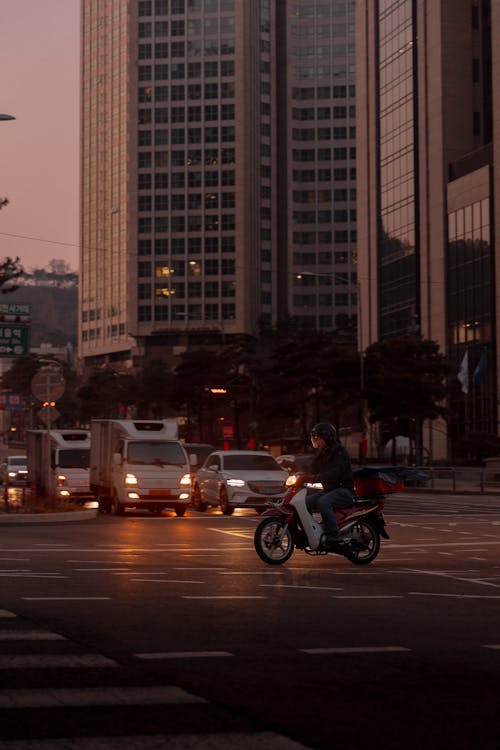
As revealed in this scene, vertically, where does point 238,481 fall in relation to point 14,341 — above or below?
below

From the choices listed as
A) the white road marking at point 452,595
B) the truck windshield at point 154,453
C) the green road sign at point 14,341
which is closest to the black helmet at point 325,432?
the white road marking at point 452,595

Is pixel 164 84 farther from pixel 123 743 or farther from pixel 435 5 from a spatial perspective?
pixel 123 743

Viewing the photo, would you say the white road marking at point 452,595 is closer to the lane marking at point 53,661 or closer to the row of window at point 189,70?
the lane marking at point 53,661

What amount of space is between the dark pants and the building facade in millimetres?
59017

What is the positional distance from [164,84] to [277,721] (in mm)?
184546

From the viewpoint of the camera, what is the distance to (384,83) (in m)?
101

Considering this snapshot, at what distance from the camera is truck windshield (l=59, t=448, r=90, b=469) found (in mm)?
41156

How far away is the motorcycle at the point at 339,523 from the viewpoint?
54.1ft

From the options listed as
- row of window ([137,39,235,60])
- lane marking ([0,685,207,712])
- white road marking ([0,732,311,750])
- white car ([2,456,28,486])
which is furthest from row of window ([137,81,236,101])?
white road marking ([0,732,311,750])

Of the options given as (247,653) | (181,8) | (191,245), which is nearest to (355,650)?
(247,653)

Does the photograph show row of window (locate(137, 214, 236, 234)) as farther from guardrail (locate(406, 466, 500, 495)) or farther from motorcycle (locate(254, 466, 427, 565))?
motorcycle (locate(254, 466, 427, 565))

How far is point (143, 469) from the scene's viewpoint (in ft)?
108

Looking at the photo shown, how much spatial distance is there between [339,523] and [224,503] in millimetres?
17031

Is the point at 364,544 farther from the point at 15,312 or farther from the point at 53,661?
the point at 15,312
